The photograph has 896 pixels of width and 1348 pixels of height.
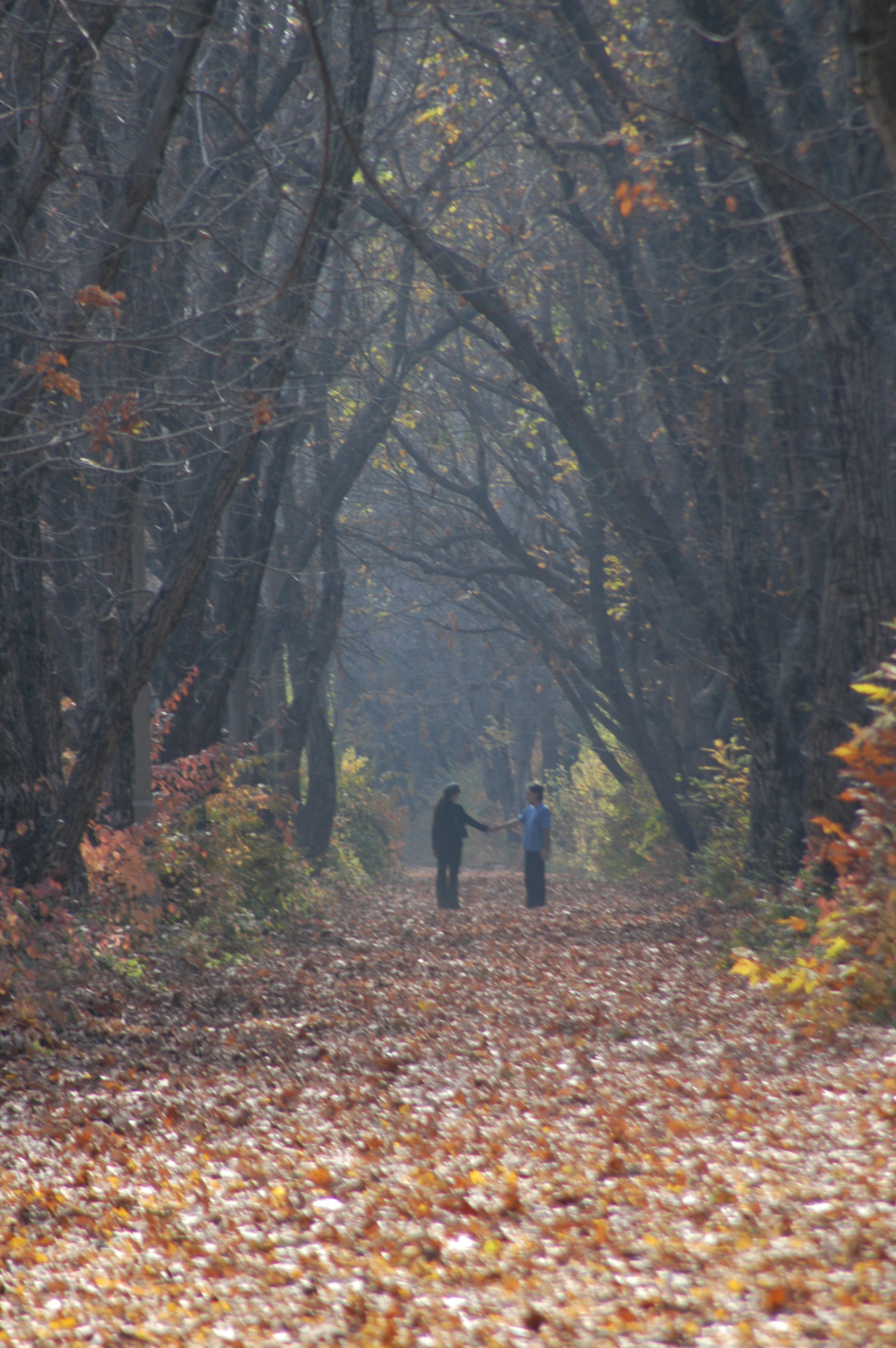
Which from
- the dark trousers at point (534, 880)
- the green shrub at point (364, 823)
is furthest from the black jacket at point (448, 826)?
the green shrub at point (364, 823)

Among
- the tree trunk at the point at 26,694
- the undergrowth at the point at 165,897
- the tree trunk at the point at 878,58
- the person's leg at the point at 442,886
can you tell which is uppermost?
the tree trunk at the point at 878,58

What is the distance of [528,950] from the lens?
42.6ft

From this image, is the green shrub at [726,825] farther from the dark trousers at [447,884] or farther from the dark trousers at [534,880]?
the dark trousers at [447,884]

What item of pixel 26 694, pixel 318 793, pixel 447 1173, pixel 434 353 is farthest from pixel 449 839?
pixel 447 1173

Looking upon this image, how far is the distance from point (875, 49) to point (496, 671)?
36.8 metres

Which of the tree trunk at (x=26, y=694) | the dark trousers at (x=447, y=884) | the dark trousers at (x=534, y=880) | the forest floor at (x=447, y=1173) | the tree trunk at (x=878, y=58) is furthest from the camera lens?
the dark trousers at (x=447, y=884)

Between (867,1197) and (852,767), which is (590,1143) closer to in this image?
(867,1197)

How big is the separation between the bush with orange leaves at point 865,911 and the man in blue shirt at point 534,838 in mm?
10122

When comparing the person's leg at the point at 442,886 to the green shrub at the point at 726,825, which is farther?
the person's leg at the point at 442,886

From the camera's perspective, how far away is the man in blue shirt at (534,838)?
1805 cm

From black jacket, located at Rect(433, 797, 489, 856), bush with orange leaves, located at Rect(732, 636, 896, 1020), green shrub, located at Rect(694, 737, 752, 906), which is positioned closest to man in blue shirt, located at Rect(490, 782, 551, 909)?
black jacket, located at Rect(433, 797, 489, 856)

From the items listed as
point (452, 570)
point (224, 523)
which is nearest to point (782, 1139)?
point (224, 523)

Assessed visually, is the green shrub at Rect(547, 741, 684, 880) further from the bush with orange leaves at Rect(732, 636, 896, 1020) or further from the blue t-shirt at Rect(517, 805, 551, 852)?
the bush with orange leaves at Rect(732, 636, 896, 1020)

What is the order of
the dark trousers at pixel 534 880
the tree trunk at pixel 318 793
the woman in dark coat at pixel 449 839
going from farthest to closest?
the tree trunk at pixel 318 793, the woman in dark coat at pixel 449 839, the dark trousers at pixel 534 880
